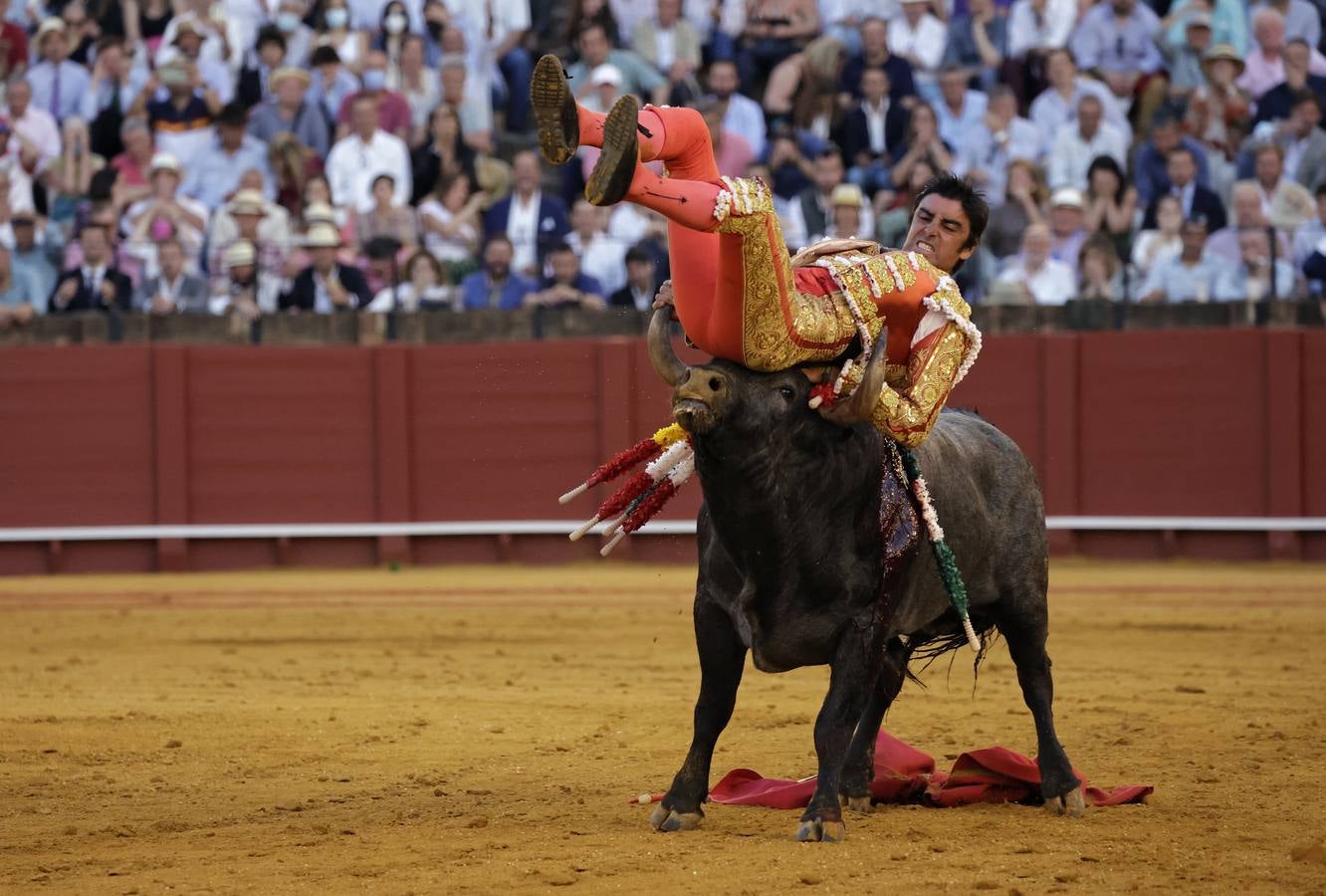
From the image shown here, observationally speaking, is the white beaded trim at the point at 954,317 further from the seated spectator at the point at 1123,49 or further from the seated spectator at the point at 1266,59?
the seated spectator at the point at 1266,59

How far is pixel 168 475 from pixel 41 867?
8.47m

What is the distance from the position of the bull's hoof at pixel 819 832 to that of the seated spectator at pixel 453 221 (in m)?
8.08

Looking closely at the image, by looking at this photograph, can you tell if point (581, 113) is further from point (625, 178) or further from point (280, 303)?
point (280, 303)

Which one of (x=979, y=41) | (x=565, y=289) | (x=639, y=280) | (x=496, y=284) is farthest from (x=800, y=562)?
(x=979, y=41)

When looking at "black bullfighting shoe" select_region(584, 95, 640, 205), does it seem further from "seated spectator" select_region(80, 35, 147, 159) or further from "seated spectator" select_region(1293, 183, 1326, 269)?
"seated spectator" select_region(80, 35, 147, 159)

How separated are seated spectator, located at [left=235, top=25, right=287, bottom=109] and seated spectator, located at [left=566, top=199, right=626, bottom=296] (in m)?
2.87

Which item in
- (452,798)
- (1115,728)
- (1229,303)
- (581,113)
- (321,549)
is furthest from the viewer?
(321,549)

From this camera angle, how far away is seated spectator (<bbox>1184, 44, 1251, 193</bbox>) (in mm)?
12641

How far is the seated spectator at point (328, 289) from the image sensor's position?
12398mm

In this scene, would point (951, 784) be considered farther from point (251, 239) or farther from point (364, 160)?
point (364, 160)

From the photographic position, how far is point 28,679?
27.0ft

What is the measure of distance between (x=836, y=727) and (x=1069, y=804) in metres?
0.94

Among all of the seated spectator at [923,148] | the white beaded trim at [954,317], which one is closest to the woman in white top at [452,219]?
the seated spectator at [923,148]

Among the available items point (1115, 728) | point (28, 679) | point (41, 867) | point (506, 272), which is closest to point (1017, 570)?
point (1115, 728)
